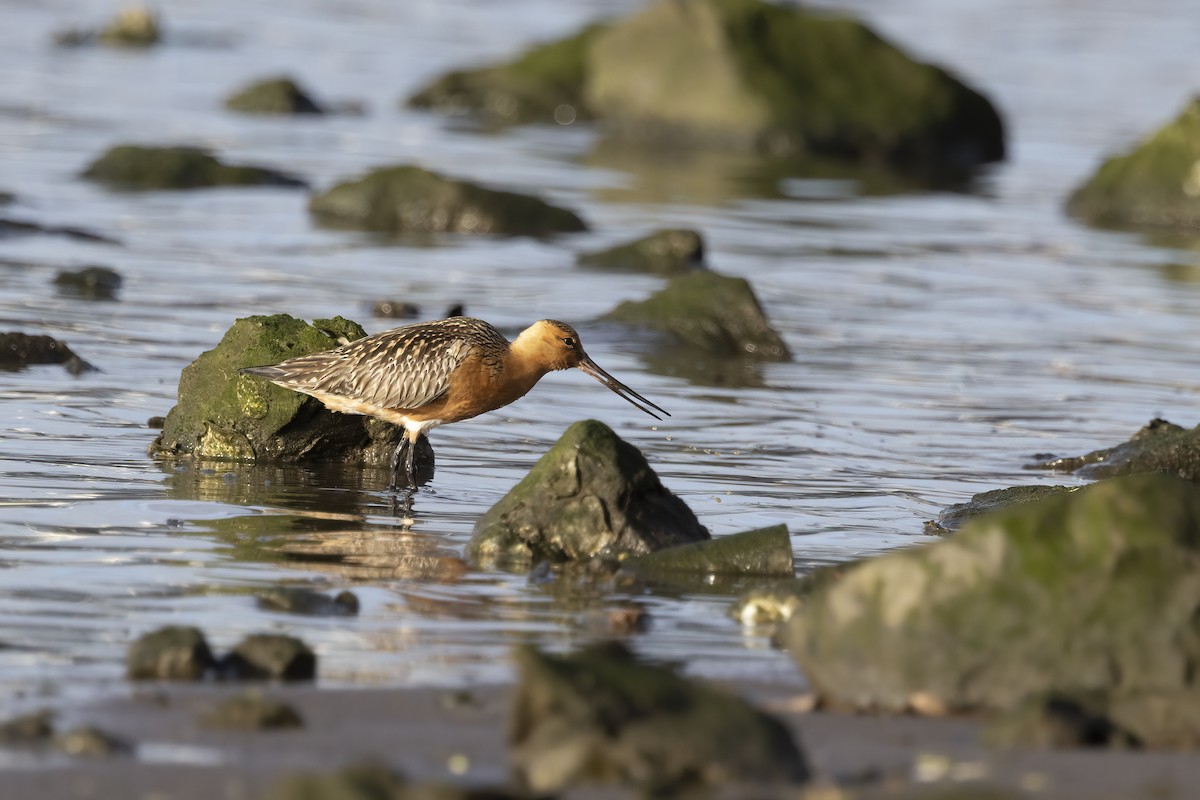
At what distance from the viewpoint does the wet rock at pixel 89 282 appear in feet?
47.2

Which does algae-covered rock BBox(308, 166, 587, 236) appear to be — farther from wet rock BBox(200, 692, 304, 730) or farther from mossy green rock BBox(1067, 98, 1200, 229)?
wet rock BBox(200, 692, 304, 730)

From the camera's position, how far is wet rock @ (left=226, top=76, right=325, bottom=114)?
27078mm

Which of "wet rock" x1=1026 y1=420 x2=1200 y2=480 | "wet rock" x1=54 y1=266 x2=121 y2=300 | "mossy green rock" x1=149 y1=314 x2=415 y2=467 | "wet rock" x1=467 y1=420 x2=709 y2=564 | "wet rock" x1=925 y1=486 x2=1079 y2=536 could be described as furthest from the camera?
"wet rock" x1=54 y1=266 x2=121 y2=300

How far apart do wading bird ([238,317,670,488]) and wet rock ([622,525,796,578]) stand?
2.10 metres

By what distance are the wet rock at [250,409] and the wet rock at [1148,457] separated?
142 inches

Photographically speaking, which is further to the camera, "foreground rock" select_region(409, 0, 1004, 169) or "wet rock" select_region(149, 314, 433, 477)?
"foreground rock" select_region(409, 0, 1004, 169)

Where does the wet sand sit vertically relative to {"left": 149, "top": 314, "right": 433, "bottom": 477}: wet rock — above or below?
below

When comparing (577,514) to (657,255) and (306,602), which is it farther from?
(657,255)

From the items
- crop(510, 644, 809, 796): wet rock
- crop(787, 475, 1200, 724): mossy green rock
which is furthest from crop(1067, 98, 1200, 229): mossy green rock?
crop(510, 644, 809, 796): wet rock

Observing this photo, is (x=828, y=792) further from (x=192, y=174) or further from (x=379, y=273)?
(x=192, y=174)

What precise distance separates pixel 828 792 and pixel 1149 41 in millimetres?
36963

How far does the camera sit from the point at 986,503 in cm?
932

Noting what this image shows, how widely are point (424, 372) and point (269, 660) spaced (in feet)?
12.4

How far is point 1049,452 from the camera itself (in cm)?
1123
